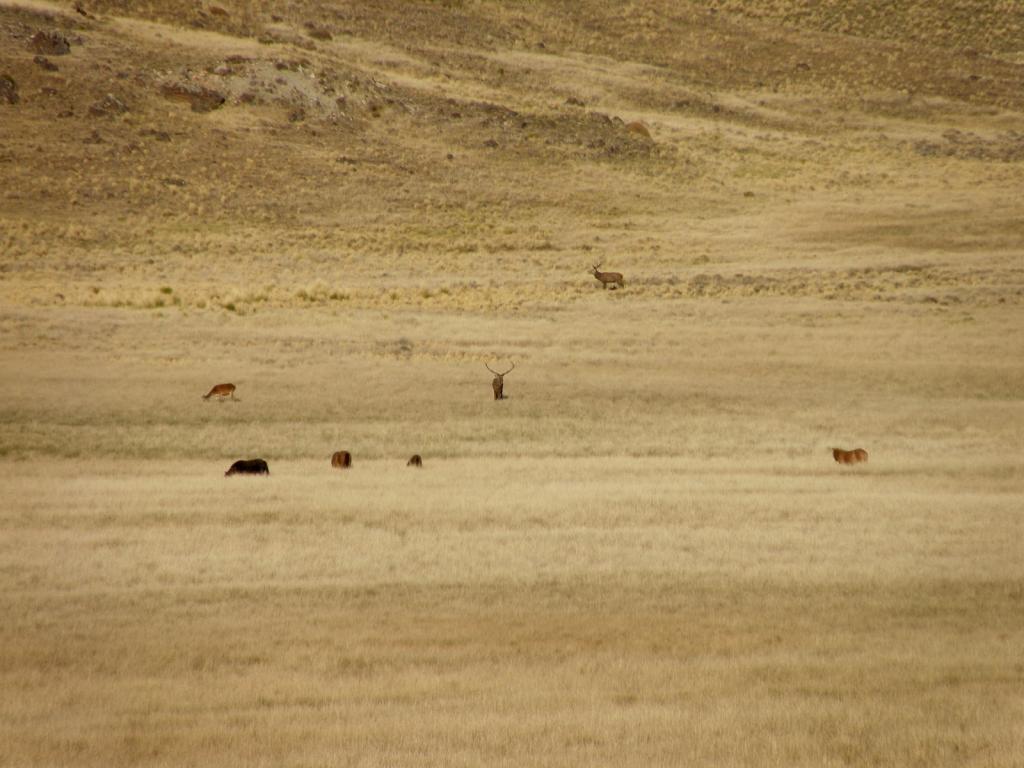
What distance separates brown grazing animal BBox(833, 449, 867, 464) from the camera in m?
17.9

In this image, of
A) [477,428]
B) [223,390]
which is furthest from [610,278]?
[477,428]

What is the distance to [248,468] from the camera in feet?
54.9

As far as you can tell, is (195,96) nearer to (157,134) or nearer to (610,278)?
(157,134)

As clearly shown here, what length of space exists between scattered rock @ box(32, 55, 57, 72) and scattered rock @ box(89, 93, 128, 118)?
3.46 m

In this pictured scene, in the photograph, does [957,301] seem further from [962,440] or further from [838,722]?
[838,722]

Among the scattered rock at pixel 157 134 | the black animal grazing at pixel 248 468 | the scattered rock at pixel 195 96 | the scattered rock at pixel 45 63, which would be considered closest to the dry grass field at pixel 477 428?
the scattered rock at pixel 45 63

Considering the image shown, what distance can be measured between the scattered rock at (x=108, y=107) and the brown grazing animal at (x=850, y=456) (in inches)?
2055

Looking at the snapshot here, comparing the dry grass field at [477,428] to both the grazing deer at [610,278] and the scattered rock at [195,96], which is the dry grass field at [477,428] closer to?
the scattered rock at [195,96]

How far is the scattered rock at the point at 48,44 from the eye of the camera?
6506 cm

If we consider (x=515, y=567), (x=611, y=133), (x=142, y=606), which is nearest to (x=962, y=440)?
(x=515, y=567)

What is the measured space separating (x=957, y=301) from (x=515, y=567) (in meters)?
28.9

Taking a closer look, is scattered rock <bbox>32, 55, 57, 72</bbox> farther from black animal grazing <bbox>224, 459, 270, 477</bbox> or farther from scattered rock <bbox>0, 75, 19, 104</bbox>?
black animal grazing <bbox>224, 459, 270, 477</bbox>

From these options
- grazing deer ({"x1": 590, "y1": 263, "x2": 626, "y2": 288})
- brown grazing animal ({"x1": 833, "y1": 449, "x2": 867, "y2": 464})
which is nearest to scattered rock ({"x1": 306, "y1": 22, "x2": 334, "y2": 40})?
grazing deer ({"x1": 590, "y1": 263, "x2": 626, "y2": 288})

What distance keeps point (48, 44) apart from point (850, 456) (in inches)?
2298
